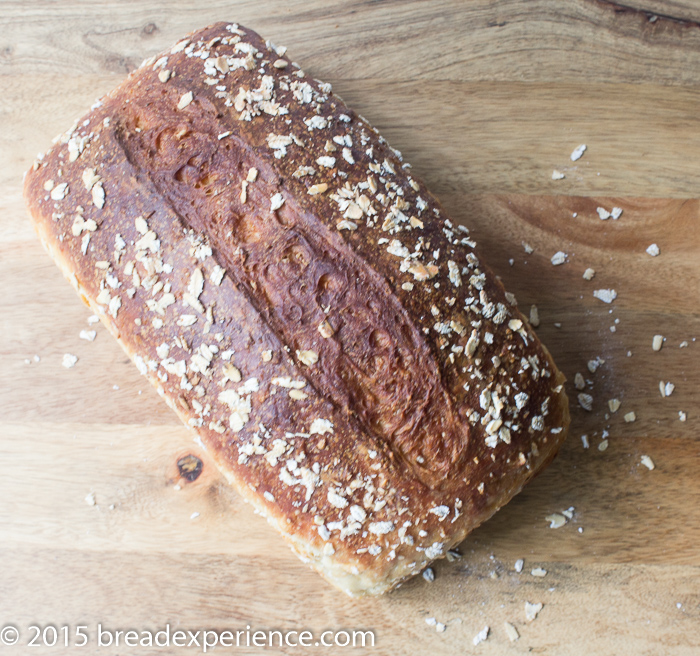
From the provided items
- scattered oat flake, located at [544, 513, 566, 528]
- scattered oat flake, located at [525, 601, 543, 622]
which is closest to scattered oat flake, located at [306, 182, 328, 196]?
scattered oat flake, located at [544, 513, 566, 528]

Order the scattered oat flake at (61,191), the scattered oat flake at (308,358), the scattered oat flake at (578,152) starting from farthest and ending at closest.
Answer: the scattered oat flake at (578,152) → the scattered oat flake at (61,191) → the scattered oat flake at (308,358)

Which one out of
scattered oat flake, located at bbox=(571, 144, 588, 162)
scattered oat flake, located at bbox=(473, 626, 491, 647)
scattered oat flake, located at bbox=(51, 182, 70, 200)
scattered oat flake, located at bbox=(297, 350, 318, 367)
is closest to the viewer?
scattered oat flake, located at bbox=(297, 350, 318, 367)

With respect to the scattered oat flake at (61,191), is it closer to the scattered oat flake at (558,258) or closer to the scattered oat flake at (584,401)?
the scattered oat flake at (558,258)

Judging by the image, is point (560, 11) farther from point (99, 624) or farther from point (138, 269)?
point (99, 624)

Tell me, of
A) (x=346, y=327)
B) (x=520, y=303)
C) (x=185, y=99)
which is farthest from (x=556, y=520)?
(x=185, y=99)

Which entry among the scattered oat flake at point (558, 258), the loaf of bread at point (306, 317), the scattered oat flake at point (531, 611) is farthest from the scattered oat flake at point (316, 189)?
the scattered oat flake at point (531, 611)

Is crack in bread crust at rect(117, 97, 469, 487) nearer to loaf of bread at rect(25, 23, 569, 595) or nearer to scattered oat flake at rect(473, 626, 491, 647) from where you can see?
loaf of bread at rect(25, 23, 569, 595)
